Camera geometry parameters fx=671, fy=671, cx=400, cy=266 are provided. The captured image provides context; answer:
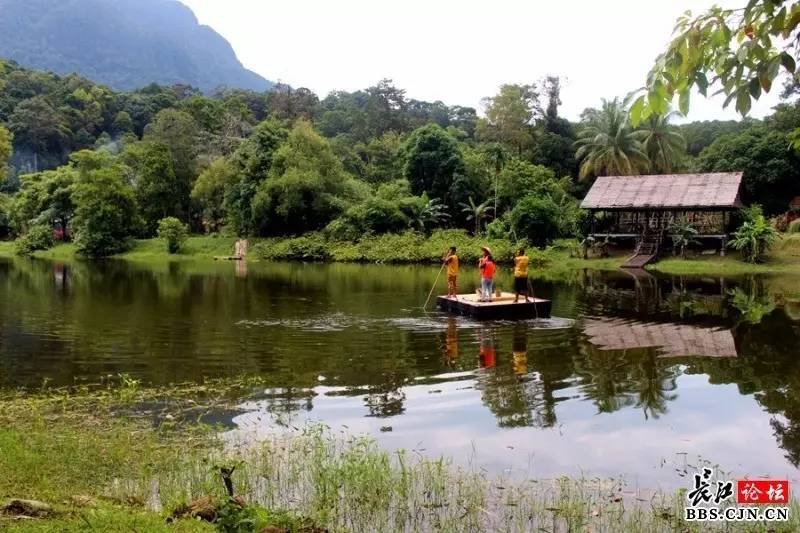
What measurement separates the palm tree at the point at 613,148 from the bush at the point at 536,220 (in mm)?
8913

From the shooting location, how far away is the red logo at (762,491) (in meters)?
6.09

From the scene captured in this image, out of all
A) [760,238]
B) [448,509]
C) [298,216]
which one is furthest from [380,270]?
[448,509]

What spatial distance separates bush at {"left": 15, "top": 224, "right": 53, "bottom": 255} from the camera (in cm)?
5650

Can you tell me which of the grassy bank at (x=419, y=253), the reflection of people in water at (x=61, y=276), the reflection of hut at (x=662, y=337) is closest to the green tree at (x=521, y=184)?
the grassy bank at (x=419, y=253)

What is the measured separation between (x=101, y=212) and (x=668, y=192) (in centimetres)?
4097

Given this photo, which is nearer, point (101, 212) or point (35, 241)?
point (101, 212)

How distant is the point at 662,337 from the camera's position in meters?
15.6

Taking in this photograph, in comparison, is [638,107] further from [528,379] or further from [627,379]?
[627,379]

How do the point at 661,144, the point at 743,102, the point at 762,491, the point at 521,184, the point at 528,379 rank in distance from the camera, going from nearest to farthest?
the point at 743,102 → the point at 762,491 → the point at 528,379 → the point at 521,184 → the point at 661,144

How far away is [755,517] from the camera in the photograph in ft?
19.0

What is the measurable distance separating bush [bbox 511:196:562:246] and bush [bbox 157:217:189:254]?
26328 millimetres

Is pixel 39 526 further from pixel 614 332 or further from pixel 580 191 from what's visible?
pixel 580 191

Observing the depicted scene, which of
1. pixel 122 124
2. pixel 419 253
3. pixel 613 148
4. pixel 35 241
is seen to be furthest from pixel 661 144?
pixel 122 124

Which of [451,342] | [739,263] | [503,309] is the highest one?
[739,263]
